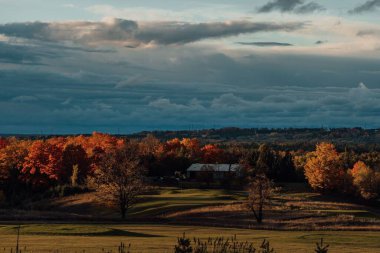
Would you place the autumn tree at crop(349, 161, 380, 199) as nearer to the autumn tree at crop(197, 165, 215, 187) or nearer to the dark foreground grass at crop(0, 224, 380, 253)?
the autumn tree at crop(197, 165, 215, 187)

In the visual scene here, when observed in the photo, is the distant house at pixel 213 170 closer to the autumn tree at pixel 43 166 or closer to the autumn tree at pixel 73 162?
the autumn tree at pixel 73 162

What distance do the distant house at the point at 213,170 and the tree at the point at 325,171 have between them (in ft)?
69.7

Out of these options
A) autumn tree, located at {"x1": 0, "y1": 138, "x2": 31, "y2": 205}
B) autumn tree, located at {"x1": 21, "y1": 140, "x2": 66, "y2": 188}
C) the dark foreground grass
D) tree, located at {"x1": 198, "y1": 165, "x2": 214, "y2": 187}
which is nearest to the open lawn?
the dark foreground grass

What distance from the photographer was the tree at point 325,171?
124688mm

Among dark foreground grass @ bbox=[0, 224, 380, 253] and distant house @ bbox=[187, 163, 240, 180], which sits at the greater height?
distant house @ bbox=[187, 163, 240, 180]

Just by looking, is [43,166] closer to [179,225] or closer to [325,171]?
[325,171]

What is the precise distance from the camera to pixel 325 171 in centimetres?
12475

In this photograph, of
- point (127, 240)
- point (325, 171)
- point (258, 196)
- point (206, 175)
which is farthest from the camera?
point (206, 175)

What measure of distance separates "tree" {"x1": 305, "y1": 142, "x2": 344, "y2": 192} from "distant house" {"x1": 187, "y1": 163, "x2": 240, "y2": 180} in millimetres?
21249

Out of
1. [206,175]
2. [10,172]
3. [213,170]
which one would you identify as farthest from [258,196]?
[10,172]

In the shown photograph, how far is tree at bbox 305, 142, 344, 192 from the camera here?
409ft

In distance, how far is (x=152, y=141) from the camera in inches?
7328

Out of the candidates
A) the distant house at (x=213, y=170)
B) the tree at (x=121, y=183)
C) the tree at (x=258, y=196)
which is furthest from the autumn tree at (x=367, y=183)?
the tree at (x=121, y=183)

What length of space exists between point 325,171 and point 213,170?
27286mm
